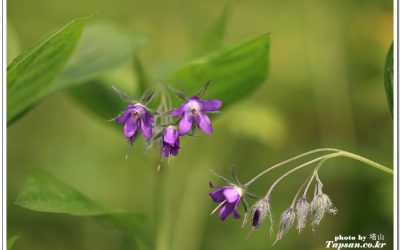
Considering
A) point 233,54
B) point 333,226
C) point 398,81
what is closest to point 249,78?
point 233,54

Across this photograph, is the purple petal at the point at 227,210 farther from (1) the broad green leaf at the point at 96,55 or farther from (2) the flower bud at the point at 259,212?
(1) the broad green leaf at the point at 96,55

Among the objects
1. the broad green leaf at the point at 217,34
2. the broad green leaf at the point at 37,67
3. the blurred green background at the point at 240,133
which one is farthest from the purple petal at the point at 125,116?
the blurred green background at the point at 240,133

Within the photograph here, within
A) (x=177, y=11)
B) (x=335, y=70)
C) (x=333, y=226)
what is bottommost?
(x=333, y=226)

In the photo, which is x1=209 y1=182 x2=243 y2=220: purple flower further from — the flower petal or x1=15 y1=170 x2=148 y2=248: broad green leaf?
x1=15 y1=170 x2=148 y2=248: broad green leaf

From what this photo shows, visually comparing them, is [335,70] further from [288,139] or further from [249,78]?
[249,78]

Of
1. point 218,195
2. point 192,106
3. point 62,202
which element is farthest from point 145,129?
point 62,202

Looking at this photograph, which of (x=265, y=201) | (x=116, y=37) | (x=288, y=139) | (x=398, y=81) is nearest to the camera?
(x=265, y=201)

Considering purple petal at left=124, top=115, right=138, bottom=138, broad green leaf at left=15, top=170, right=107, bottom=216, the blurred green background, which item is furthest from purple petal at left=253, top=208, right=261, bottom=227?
the blurred green background

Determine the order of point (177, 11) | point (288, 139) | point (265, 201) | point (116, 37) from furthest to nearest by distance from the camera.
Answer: point (177, 11)
point (288, 139)
point (116, 37)
point (265, 201)

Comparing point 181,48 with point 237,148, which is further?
point 181,48
